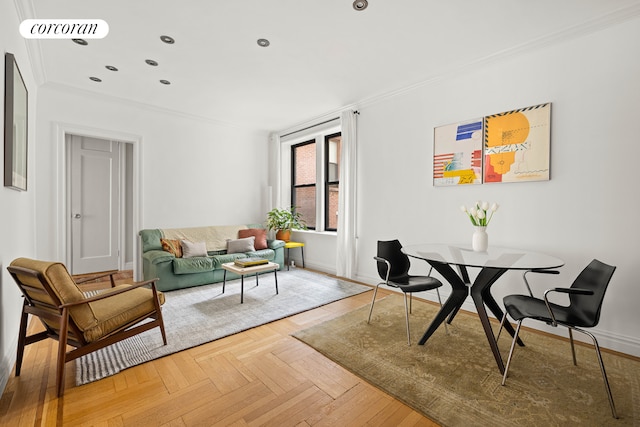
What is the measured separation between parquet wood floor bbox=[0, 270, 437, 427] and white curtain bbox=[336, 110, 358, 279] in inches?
89.8

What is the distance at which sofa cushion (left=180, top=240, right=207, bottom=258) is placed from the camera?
174 inches

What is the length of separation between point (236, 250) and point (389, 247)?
2871 millimetres

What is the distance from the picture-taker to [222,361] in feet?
7.49

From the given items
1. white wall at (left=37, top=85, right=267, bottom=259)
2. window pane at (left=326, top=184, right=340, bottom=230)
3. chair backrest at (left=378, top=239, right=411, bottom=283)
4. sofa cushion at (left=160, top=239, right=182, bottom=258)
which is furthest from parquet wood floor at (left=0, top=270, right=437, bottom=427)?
window pane at (left=326, top=184, right=340, bottom=230)

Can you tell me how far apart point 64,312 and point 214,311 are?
5.16ft

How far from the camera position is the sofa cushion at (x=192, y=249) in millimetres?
4414

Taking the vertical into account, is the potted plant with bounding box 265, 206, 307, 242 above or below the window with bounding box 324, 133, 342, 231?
below


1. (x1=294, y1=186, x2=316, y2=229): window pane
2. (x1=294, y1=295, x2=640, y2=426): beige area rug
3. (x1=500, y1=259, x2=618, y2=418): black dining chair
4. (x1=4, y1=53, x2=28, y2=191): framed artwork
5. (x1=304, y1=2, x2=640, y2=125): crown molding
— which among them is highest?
(x1=304, y1=2, x2=640, y2=125): crown molding

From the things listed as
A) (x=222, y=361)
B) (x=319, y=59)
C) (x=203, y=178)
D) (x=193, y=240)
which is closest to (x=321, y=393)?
(x=222, y=361)

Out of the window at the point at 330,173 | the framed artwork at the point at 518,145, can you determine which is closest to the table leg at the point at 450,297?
the framed artwork at the point at 518,145

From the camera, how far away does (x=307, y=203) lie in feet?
19.2

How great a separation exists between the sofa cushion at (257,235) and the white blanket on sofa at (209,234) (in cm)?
14

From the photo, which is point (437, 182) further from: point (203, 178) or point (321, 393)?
point (203, 178)

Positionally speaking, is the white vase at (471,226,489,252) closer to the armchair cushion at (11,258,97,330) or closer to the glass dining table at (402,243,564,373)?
the glass dining table at (402,243,564,373)
